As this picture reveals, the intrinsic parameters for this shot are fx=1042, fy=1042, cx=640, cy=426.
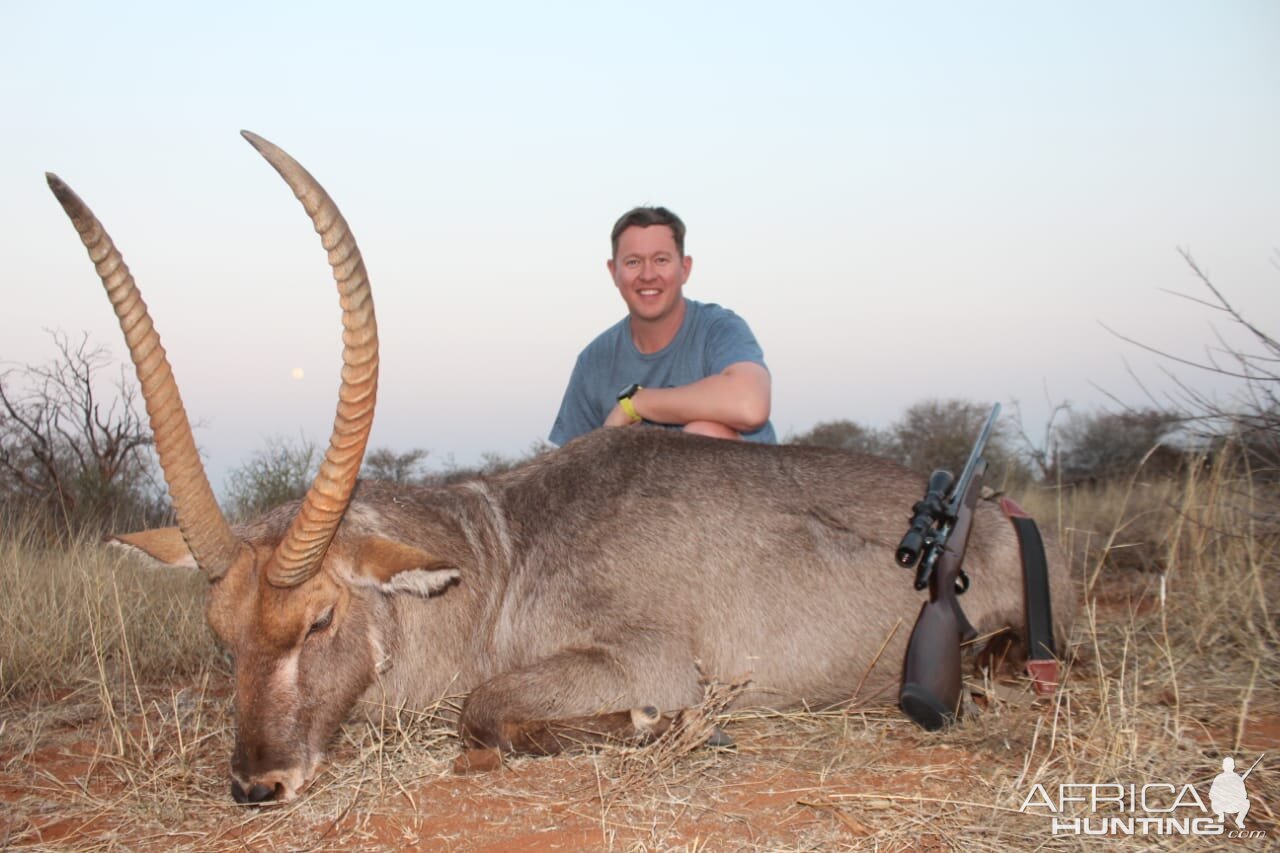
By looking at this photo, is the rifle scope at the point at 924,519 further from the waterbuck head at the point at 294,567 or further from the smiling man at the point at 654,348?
the waterbuck head at the point at 294,567

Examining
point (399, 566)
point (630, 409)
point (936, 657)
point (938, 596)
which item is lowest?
point (936, 657)

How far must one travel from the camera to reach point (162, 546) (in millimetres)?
4262

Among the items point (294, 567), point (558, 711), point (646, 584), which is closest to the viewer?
point (294, 567)

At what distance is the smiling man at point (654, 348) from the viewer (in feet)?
20.6

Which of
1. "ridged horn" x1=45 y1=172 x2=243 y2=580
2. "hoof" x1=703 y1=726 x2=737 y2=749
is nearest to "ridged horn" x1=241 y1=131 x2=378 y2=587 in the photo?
"ridged horn" x1=45 y1=172 x2=243 y2=580

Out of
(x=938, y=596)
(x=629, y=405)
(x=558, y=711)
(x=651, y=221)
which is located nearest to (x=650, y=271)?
(x=651, y=221)

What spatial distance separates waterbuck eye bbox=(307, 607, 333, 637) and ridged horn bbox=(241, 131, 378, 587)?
165 mm

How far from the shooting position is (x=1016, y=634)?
4.89 meters

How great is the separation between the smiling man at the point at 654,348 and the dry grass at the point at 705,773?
2279 mm

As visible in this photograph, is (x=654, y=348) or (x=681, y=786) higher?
(x=654, y=348)

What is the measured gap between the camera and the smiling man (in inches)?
247

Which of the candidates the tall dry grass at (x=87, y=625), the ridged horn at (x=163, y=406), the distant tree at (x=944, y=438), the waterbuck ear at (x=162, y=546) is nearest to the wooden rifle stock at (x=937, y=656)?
the ridged horn at (x=163, y=406)

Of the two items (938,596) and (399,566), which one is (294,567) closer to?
(399,566)

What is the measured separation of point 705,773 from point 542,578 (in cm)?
108
